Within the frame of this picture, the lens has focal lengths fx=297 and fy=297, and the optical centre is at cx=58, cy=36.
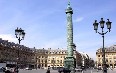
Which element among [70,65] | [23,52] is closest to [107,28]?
[70,65]

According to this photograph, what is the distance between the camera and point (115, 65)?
609 ft

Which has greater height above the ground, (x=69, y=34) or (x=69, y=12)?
(x=69, y=12)

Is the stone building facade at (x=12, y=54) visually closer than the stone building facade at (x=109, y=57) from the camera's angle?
Yes

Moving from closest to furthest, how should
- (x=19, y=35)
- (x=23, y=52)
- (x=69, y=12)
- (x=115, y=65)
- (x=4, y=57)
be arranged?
(x=19, y=35) → (x=69, y=12) → (x=4, y=57) → (x=23, y=52) → (x=115, y=65)

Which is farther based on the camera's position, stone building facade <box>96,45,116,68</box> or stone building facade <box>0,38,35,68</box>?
stone building facade <box>96,45,116,68</box>

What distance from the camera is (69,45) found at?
241 feet

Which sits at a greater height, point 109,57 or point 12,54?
point 12,54

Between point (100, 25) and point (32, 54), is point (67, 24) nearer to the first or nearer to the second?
point (100, 25)

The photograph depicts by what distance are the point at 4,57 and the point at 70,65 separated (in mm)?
72356

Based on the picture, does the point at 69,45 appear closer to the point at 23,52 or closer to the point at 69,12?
the point at 69,12

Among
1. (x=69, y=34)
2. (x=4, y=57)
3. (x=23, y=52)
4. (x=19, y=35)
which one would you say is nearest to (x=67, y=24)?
(x=69, y=34)

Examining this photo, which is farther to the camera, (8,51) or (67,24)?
(8,51)

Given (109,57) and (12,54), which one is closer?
(12,54)

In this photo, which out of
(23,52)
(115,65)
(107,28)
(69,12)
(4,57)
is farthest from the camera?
(115,65)
